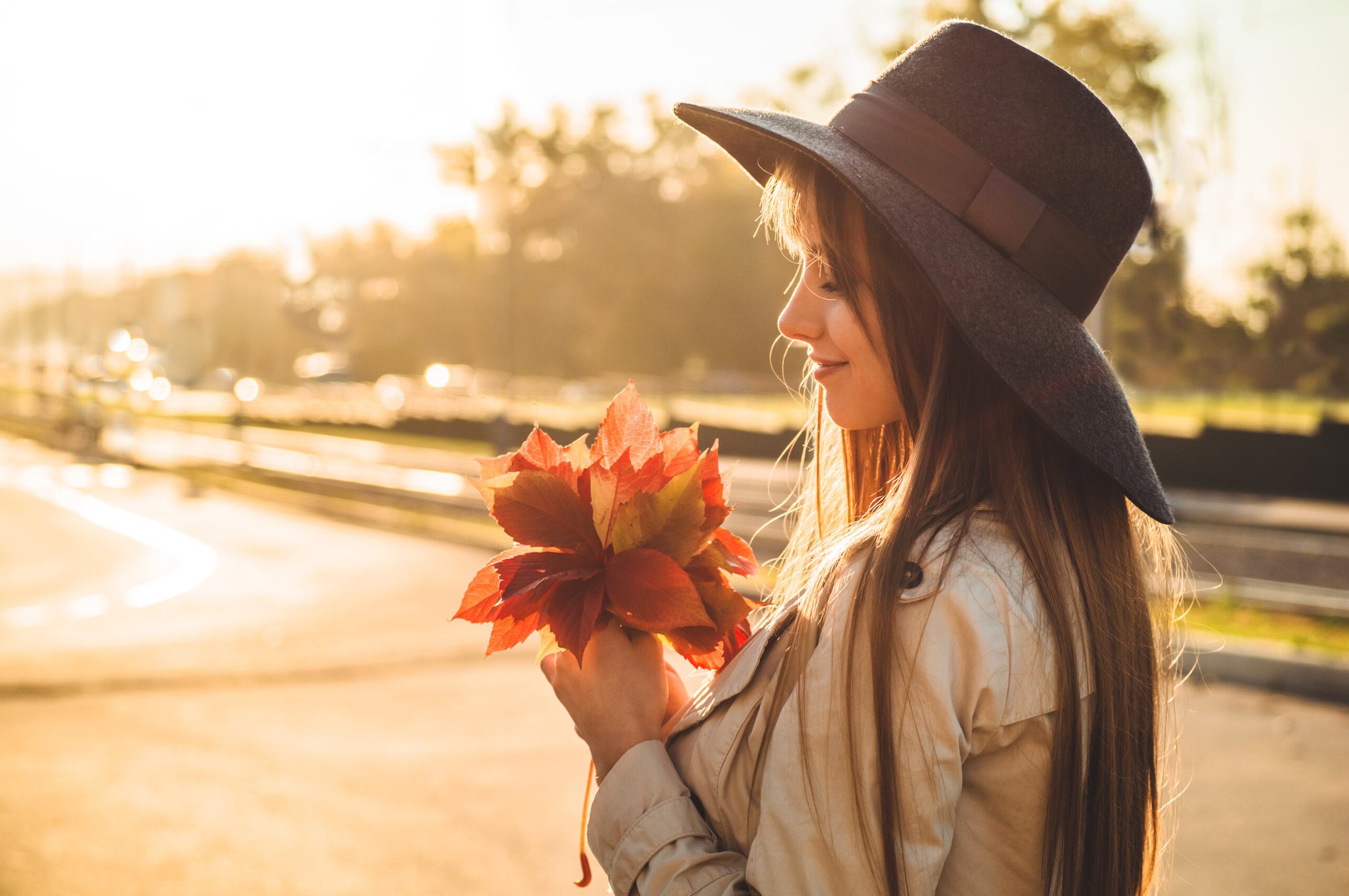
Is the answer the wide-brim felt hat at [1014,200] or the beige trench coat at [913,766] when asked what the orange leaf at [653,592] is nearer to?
the beige trench coat at [913,766]

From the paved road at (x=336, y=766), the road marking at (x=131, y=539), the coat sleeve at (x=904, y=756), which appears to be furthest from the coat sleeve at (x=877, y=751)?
the road marking at (x=131, y=539)

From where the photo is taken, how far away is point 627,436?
1419 mm

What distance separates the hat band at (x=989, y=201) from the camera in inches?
53.1

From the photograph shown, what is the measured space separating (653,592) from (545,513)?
0.16 meters

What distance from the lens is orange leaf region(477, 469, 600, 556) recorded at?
138 centimetres

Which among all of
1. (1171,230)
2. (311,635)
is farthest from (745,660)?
(1171,230)

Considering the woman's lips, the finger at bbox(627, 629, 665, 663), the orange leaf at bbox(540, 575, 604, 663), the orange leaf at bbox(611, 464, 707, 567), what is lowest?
the finger at bbox(627, 629, 665, 663)

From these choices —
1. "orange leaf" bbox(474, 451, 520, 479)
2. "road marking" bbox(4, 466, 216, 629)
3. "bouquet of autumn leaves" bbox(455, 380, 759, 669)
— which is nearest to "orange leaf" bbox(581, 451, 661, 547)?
"bouquet of autumn leaves" bbox(455, 380, 759, 669)

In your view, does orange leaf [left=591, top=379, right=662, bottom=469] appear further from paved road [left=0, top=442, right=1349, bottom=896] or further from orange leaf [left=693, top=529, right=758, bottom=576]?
paved road [left=0, top=442, right=1349, bottom=896]

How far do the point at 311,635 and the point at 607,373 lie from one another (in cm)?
4563

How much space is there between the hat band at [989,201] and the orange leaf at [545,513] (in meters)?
0.57

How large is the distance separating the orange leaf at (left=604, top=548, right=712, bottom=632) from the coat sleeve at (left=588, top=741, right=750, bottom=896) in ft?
0.61

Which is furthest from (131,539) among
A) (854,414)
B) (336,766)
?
(854,414)

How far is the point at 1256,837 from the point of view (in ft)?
15.2
